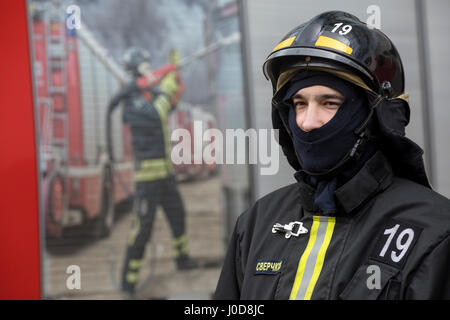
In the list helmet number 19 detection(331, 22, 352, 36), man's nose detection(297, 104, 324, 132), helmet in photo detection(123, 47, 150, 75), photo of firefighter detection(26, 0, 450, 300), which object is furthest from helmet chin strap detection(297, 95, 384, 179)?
helmet in photo detection(123, 47, 150, 75)

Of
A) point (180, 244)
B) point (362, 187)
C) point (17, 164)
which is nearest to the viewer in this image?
point (362, 187)

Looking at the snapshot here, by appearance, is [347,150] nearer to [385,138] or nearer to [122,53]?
[385,138]

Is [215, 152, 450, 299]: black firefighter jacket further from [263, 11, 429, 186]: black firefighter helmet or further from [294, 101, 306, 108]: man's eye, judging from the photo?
[294, 101, 306, 108]: man's eye

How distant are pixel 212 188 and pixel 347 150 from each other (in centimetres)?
164

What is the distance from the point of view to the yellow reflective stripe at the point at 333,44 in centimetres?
145

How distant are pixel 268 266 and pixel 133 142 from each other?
71.2 inches

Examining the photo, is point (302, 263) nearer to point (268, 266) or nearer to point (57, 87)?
point (268, 266)

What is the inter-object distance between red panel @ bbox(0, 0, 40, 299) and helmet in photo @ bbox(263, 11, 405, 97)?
180cm

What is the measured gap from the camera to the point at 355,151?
1417 millimetres

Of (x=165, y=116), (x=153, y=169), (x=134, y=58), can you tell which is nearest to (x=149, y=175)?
(x=153, y=169)

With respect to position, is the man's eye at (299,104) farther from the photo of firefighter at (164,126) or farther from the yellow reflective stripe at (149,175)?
the yellow reflective stripe at (149,175)

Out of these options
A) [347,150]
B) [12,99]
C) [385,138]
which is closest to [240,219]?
[347,150]

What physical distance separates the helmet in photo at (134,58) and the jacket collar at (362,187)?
1.84 metres

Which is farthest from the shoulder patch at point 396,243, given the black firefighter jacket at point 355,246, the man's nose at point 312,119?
the man's nose at point 312,119
